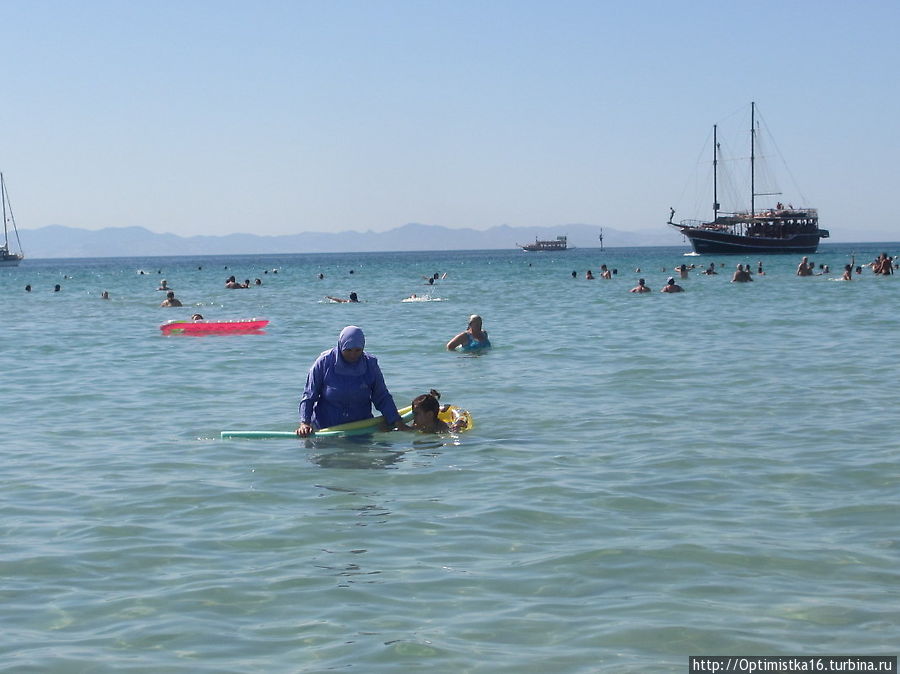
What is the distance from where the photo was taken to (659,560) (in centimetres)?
660

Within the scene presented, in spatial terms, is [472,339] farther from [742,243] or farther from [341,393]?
[742,243]

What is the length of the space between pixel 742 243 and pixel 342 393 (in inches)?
3605

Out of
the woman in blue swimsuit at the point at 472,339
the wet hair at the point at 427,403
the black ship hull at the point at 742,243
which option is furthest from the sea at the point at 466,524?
the black ship hull at the point at 742,243

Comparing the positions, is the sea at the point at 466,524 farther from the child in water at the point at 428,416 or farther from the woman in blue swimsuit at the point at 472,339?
the woman in blue swimsuit at the point at 472,339

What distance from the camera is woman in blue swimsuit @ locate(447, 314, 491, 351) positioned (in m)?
19.3

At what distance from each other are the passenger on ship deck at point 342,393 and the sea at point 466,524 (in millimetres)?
280

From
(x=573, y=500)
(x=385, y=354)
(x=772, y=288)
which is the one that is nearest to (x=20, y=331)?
(x=385, y=354)

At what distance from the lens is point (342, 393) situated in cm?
1053

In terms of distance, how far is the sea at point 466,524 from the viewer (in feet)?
17.9

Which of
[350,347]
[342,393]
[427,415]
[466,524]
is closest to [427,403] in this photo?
[427,415]

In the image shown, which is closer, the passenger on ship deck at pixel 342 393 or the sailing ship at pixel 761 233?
the passenger on ship deck at pixel 342 393

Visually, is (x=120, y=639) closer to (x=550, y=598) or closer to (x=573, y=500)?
(x=550, y=598)

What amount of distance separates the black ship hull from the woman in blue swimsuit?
81432mm

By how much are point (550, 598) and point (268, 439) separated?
18.5ft
